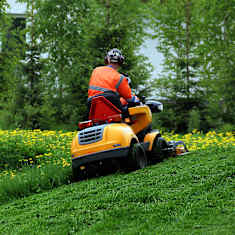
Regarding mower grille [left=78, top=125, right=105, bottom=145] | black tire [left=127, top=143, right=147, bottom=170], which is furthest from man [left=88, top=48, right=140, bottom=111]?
black tire [left=127, top=143, right=147, bottom=170]

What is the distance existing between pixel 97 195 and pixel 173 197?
1003 mm

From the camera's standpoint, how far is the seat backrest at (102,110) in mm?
7137

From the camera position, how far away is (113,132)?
666 cm

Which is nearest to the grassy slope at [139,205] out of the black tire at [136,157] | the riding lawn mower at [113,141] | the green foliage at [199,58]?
the black tire at [136,157]

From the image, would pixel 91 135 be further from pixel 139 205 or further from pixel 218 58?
pixel 218 58

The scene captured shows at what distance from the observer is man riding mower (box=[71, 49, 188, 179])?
666 centimetres

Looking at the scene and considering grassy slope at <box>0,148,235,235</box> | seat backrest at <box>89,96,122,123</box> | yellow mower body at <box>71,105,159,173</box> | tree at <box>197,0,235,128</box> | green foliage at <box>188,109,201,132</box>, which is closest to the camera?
grassy slope at <box>0,148,235,235</box>

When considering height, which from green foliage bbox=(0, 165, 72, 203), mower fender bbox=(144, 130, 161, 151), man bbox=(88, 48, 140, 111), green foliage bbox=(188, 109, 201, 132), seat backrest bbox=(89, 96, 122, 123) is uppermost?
man bbox=(88, 48, 140, 111)

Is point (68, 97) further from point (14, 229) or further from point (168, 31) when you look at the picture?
point (14, 229)

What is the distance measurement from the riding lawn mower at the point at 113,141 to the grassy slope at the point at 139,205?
0.97 feet

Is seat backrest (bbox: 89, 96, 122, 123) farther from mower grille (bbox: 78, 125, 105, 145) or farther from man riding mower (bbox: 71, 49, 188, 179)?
mower grille (bbox: 78, 125, 105, 145)

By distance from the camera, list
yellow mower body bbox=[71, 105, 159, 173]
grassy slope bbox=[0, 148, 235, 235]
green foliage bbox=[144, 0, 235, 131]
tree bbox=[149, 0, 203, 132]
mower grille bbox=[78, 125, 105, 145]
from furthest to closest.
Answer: tree bbox=[149, 0, 203, 132]
green foliage bbox=[144, 0, 235, 131]
mower grille bbox=[78, 125, 105, 145]
yellow mower body bbox=[71, 105, 159, 173]
grassy slope bbox=[0, 148, 235, 235]

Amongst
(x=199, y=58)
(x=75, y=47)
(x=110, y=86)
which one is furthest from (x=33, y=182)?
(x=199, y=58)

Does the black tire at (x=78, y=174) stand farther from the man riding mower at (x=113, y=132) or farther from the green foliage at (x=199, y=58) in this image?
the green foliage at (x=199, y=58)
